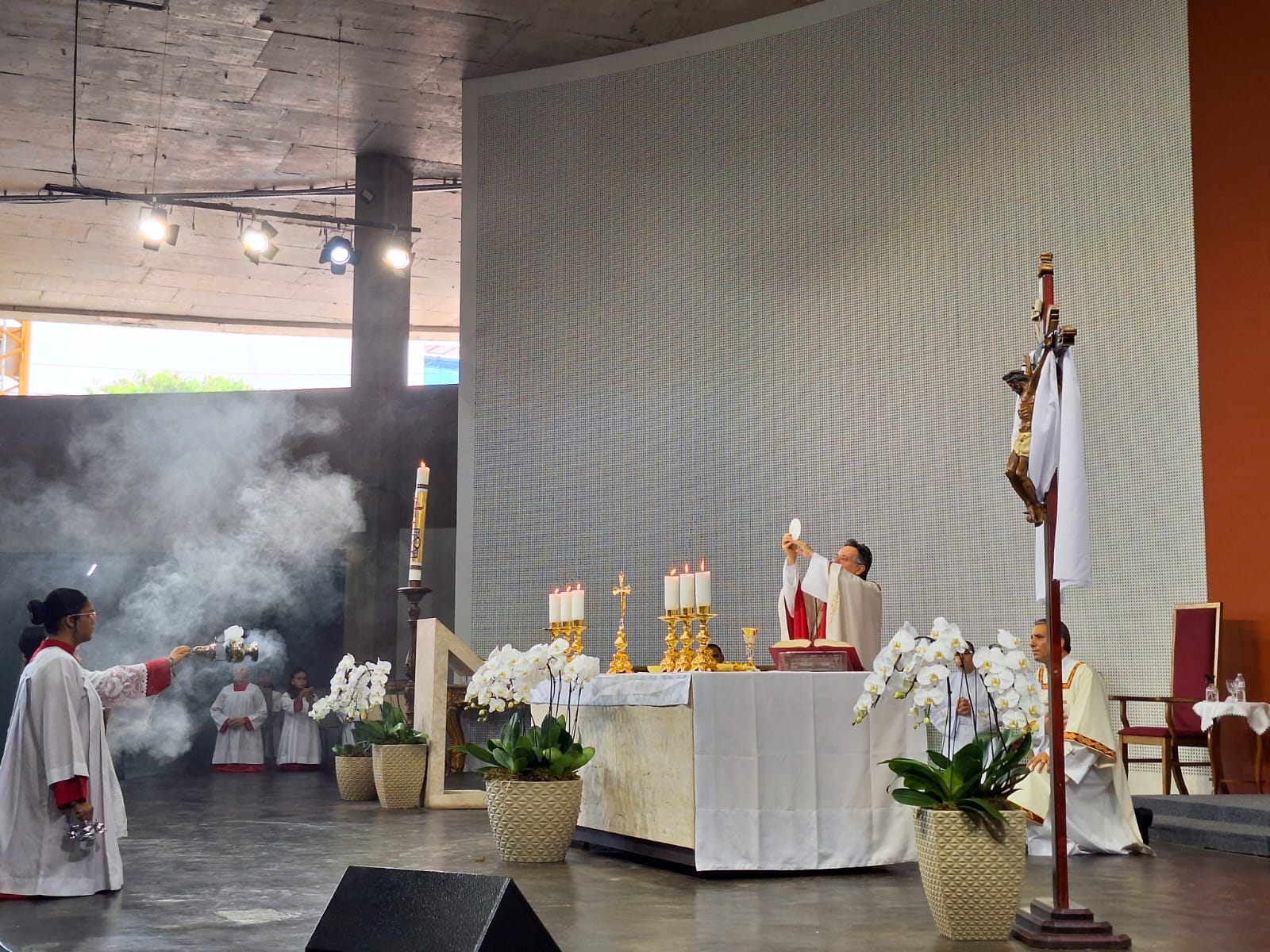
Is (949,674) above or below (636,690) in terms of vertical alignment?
above

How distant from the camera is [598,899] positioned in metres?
4.67

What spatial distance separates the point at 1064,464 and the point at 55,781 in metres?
3.61

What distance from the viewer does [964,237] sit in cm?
923

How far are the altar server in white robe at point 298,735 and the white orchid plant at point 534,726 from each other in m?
6.77

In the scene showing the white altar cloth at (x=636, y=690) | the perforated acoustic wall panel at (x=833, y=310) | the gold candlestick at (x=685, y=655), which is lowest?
the white altar cloth at (x=636, y=690)

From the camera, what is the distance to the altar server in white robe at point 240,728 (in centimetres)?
1223

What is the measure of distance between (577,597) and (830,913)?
80.4 inches

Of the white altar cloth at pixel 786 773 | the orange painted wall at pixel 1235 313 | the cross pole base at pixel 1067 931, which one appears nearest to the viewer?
the cross pole base at pixel 1067 931

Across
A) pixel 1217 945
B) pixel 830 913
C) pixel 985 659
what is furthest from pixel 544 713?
pixel 1217 945

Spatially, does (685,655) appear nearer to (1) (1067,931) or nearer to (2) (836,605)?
(2) (836,605)

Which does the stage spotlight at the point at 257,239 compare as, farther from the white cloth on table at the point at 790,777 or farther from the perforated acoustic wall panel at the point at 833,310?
the white cloth on table at the point at 790,777

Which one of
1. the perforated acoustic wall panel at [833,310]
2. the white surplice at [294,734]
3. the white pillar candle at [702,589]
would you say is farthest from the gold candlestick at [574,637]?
the white surplice at [294,734]

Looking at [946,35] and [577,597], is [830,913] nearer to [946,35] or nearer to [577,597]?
[577,597]

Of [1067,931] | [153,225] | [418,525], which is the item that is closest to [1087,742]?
[1067,931]
